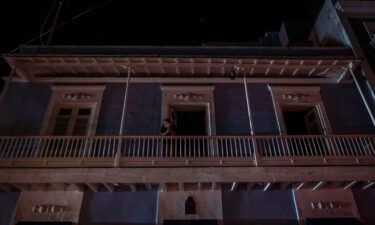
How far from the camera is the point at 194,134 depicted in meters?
9.54

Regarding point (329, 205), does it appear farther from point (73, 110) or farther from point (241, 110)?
point (73, 110)

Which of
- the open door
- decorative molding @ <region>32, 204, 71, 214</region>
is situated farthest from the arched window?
the open door

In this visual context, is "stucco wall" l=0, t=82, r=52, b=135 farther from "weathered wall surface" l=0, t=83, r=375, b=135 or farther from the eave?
the eave

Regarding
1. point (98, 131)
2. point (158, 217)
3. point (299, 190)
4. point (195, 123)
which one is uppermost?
point (195, 123)

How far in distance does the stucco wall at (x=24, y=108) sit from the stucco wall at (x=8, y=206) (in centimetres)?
209

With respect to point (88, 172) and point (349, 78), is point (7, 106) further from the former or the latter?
point (349, 78)

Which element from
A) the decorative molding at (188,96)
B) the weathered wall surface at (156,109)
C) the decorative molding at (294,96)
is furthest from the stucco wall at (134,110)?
the decorative molding at (294,96)

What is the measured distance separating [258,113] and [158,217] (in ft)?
16.8

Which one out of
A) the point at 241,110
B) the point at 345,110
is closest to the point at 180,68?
the point at 241,110

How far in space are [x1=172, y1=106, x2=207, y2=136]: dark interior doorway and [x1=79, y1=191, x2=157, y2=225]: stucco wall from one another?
2891mm

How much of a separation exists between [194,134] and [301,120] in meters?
4.49

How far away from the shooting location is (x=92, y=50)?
10297mm

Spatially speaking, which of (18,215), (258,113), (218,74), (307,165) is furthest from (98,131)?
(307,165)

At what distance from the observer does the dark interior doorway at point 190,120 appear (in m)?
9.61
